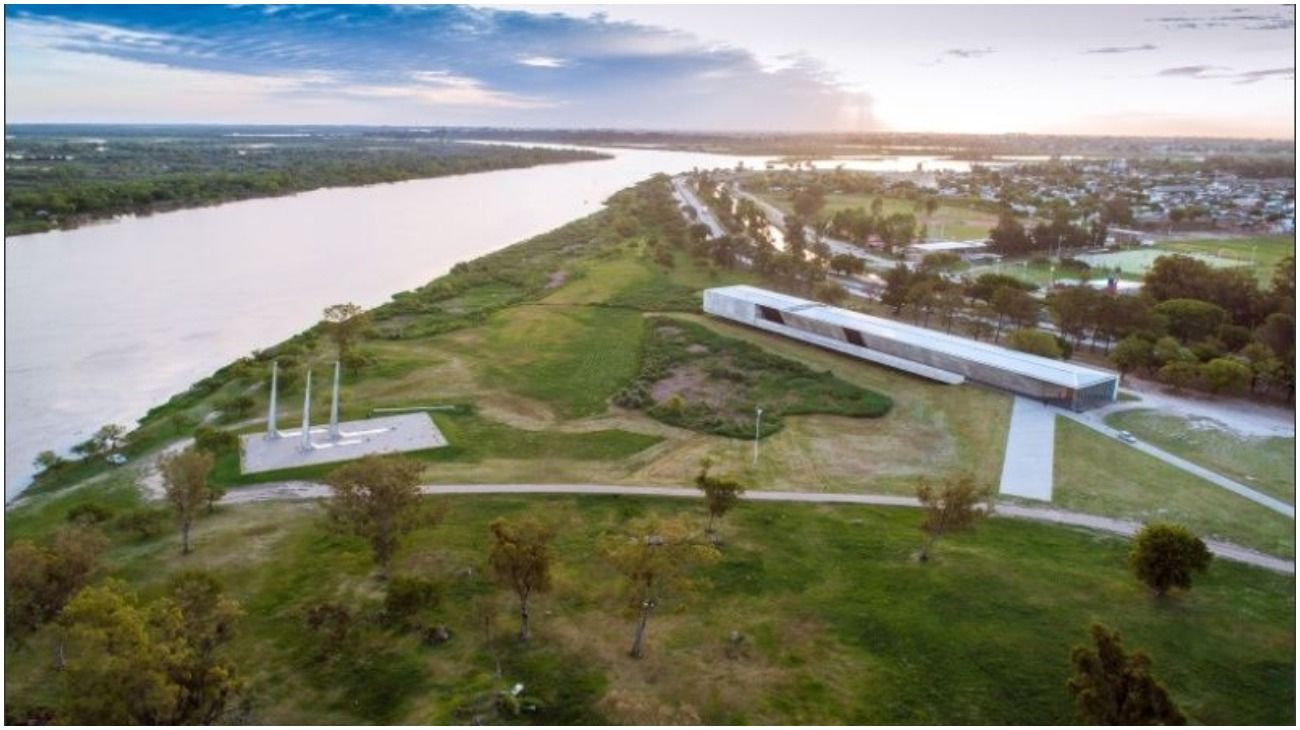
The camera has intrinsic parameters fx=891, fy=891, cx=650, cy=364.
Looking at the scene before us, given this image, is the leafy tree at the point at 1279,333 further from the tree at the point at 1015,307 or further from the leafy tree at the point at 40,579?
the leafy tree at the point at 40,579

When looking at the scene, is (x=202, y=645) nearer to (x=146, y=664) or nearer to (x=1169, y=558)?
(x=146, y=664)

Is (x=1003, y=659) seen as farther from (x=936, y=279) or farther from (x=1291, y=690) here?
(x=936, y=279)

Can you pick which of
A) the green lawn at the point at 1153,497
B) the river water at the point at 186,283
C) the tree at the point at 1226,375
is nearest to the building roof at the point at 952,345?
the tree at the point at 1226,375

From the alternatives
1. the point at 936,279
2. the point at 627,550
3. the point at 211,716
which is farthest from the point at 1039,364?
the point at 211,716

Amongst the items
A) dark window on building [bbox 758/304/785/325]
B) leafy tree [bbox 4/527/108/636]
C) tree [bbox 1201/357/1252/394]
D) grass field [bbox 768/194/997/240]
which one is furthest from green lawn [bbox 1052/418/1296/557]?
grass field [bbox 768/194/997/240]

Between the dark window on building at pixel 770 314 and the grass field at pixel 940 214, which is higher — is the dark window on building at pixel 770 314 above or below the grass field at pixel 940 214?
below

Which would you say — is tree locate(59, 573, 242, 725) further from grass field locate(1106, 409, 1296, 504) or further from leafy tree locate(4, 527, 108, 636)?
grass field locate(1106, 409, 1296, 504)
